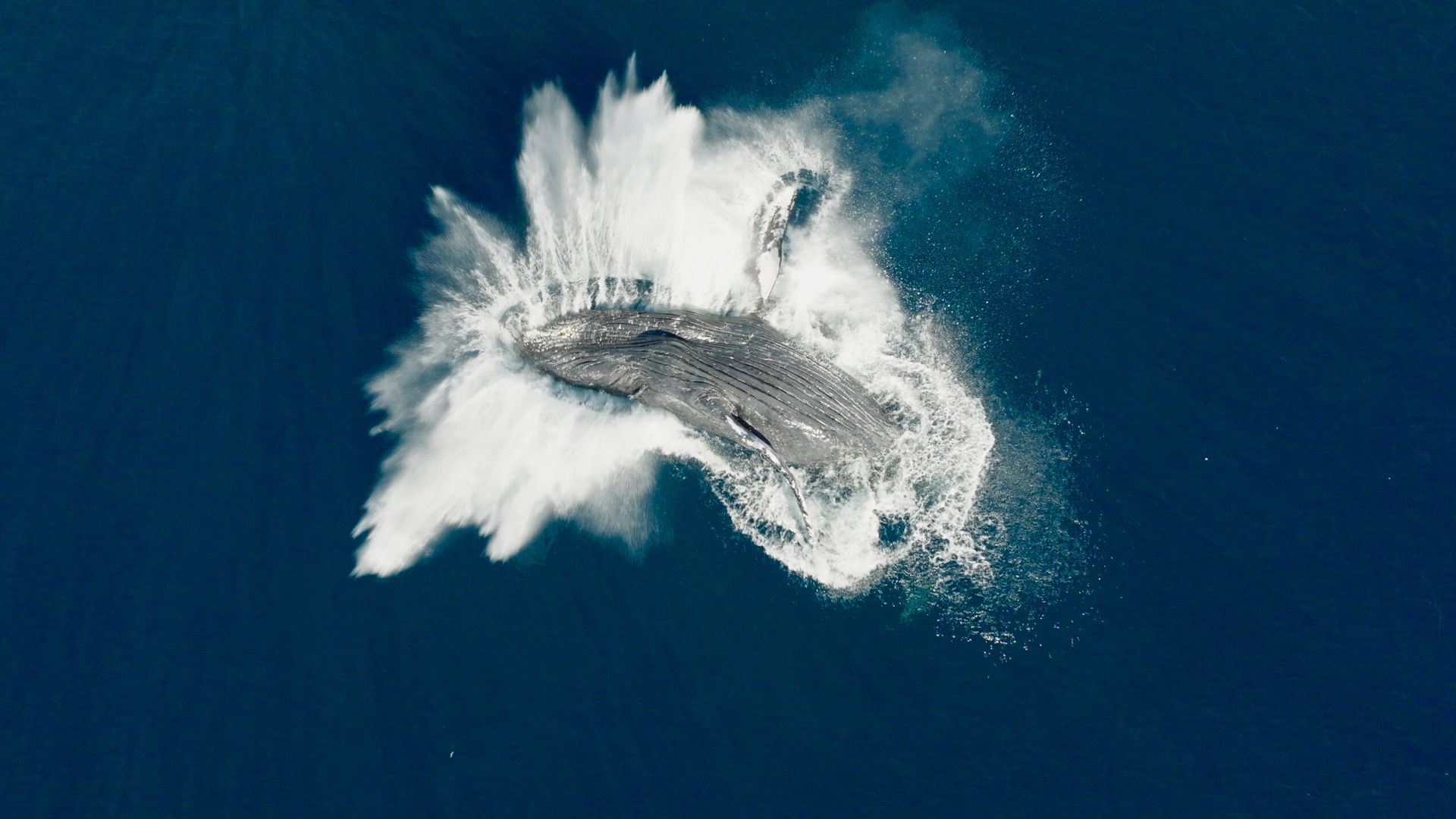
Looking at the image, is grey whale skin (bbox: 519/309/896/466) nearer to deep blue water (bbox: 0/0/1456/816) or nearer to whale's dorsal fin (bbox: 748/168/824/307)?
whale's dorsal fin (bbox: 748/168/824/307)

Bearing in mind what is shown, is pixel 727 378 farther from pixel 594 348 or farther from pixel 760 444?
pixel 594 348

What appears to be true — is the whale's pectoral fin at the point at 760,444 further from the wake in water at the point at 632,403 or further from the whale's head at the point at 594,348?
the whale's head at the point at 594,348

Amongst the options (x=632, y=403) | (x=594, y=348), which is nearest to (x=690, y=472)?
Result: (x=632, y=403)

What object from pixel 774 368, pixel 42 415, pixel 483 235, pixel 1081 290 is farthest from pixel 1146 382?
pixel 42 415

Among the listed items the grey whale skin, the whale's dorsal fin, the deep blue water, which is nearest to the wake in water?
the whale's dorsal fin

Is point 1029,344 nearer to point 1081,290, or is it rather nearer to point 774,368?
point 1081,290
